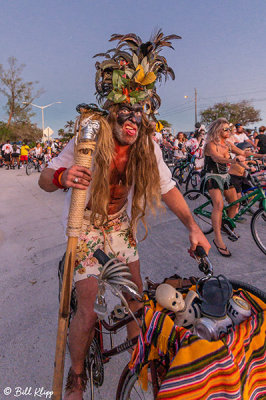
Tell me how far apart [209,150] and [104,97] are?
8.76 feet

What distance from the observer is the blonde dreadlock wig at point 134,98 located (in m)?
1.71

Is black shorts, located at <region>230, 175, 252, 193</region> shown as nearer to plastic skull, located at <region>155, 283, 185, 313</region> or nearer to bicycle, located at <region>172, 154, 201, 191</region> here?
bicycle, located at <region>172, 154, 201, 191</region>

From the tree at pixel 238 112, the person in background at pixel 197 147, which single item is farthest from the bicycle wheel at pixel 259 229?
the tree at pixel 238 112

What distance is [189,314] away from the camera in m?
1.10

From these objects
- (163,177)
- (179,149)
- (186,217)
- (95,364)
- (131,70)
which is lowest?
(95,364)

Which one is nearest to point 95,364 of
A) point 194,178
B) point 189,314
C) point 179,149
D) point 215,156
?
point 189,314

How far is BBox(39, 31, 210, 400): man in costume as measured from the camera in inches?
65.1

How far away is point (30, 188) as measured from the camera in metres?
10.5

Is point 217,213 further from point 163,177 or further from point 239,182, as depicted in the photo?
point 163,177

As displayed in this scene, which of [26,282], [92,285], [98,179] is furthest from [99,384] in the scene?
[26,282]

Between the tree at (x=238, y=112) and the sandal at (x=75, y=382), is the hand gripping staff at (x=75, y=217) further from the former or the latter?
the tree at (x=238, y=112)

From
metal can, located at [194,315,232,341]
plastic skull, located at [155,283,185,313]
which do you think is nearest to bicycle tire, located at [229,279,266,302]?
metal can, located at [194,315,232,341]

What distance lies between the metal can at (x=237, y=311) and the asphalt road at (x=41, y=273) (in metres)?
1.42

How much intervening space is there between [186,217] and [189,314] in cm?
78
